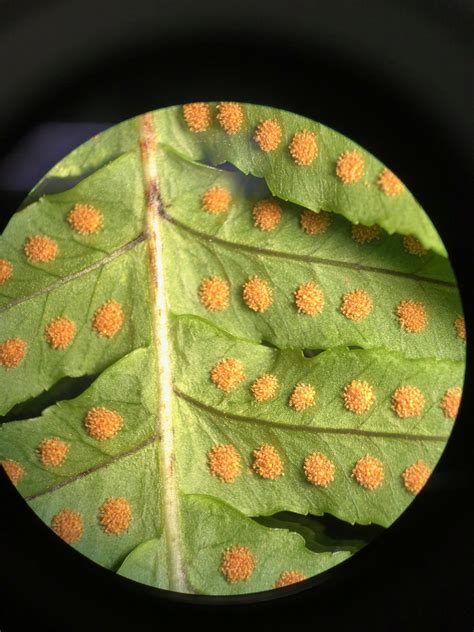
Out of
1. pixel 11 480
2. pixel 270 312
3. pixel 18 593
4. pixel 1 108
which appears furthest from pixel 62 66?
pixel 18 593

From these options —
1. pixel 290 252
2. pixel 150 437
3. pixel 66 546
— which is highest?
pixel 290 252

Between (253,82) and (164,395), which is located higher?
(253,82)

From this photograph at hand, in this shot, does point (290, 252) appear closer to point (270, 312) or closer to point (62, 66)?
point (270, 312)

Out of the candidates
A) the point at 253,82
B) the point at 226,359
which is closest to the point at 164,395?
the point at 226,359

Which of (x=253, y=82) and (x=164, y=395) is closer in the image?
(x=253, y=82)

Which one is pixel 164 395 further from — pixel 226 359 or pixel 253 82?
pixel 253 82

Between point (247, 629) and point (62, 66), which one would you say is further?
point (247, 629)
